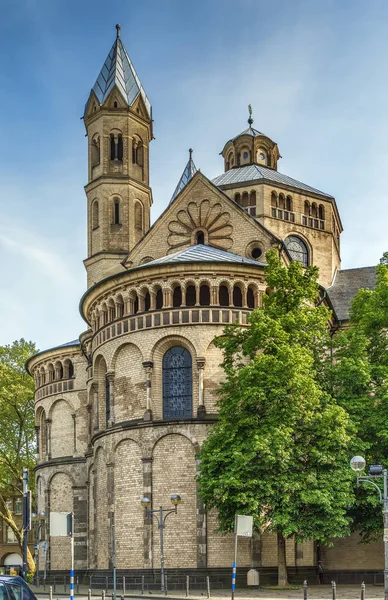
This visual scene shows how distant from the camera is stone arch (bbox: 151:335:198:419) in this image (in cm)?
3909

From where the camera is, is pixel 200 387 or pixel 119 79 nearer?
pixel 200 387

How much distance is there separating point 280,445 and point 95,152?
28026mm

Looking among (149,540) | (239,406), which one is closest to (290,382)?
(239,406)

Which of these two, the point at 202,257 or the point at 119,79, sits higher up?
the point at 119,79

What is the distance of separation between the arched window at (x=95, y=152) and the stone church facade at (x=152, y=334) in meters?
0.09

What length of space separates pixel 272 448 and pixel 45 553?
67.2 ft

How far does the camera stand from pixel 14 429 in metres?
63.1

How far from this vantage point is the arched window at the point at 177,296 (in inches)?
1560

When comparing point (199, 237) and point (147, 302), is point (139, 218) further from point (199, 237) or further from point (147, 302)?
point (147, 302)

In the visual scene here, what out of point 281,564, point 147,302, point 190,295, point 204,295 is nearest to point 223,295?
point 204,295

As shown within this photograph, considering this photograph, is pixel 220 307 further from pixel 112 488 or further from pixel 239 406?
pixel 112 488

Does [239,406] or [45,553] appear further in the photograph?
[45,553]

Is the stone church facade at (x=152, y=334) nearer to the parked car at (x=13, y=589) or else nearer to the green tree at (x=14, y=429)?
the green tree at (x=14, y=429)

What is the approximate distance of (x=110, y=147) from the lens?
179ft
